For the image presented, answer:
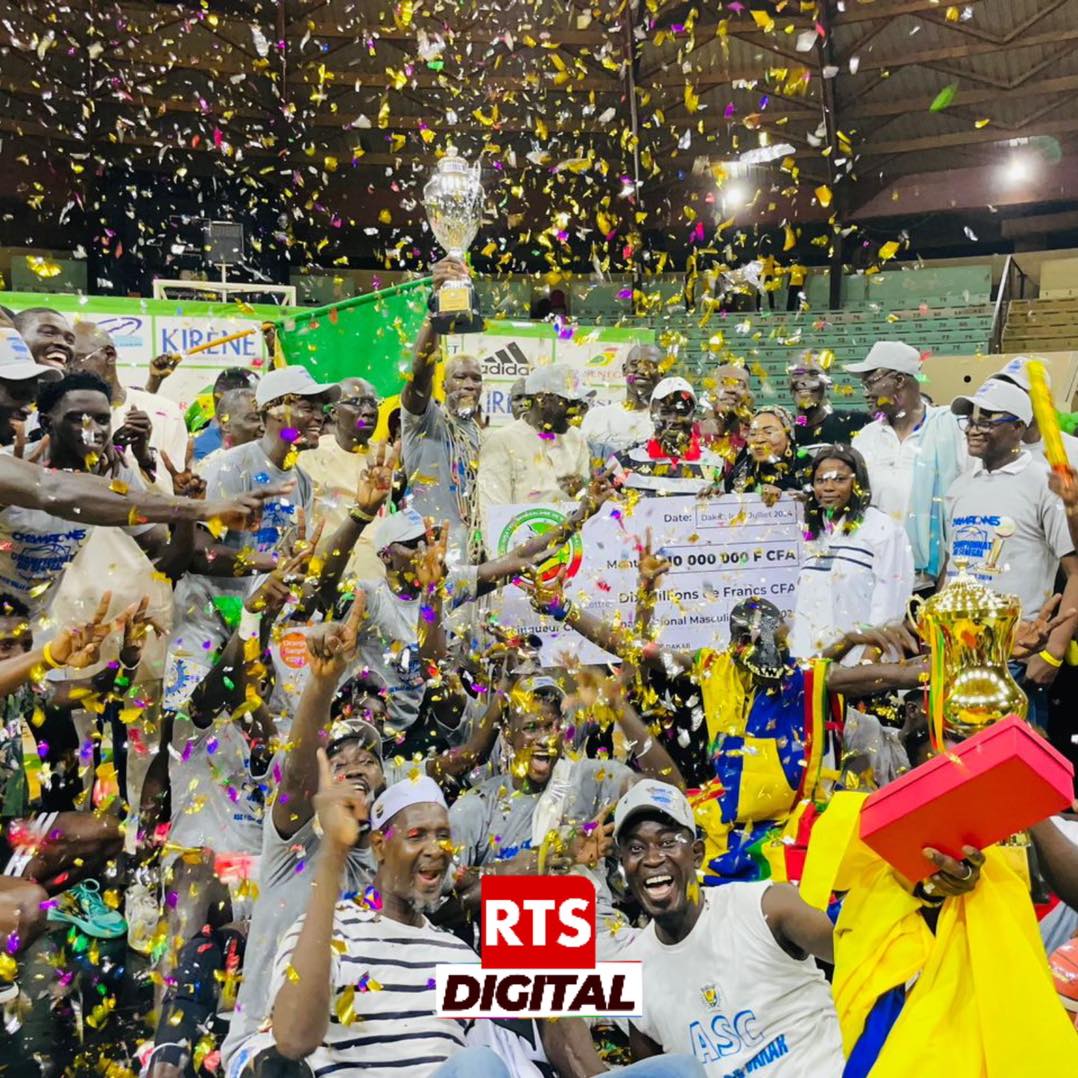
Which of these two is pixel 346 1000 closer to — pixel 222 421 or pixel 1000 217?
pixel 222 421

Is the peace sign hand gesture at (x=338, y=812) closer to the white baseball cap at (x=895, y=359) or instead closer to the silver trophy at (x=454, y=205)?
the silver trophy at (x=454, y=205)

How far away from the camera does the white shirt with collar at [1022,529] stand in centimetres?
392

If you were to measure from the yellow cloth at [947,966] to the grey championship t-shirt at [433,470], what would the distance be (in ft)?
6.69

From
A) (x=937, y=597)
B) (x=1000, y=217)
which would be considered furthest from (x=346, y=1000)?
(x=1000, y=217)

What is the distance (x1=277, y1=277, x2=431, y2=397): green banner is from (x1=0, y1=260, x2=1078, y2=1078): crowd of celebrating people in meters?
0.55

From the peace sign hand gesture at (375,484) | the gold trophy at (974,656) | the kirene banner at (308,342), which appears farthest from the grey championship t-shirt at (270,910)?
the kirene banner at (308,342)

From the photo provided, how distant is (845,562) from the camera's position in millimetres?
3875

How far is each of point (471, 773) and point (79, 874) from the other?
3.54ft

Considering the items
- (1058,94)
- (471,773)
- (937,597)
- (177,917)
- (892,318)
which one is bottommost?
(177,917)

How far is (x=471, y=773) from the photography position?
3541 millimetres

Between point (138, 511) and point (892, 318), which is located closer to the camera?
point (138, 511)

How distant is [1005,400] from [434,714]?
2.07 metres

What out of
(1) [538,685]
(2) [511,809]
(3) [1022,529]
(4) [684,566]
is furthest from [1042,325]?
(2) [511,809]

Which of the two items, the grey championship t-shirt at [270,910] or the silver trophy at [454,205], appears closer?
the grey championship t-shirt at [270,910]
